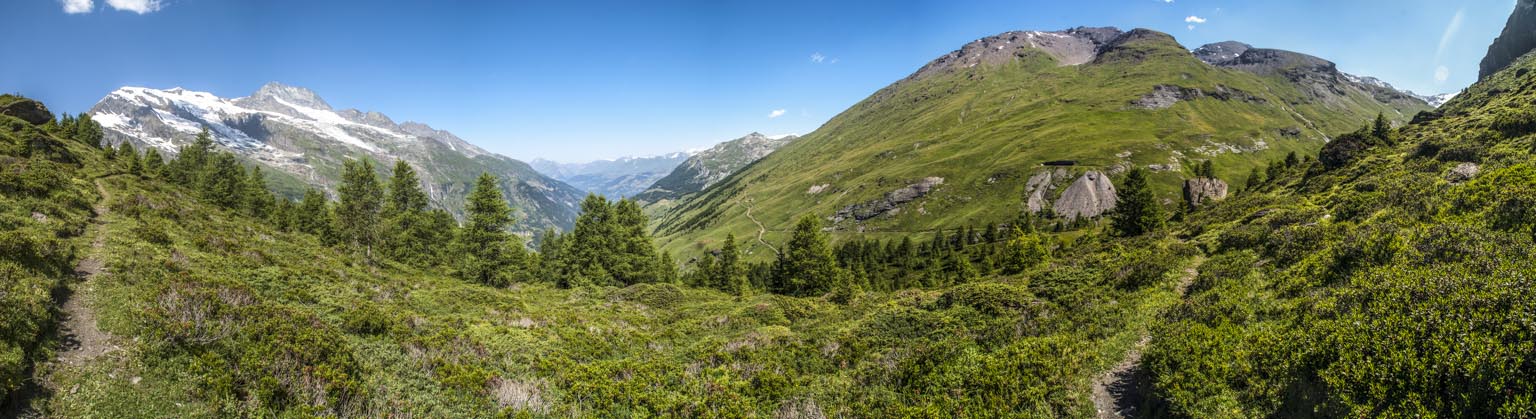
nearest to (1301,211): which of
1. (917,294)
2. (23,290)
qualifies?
(917,294)

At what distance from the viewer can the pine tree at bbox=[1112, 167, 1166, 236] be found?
65.8 metres

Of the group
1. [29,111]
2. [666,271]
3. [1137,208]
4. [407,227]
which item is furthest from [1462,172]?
[29,111]

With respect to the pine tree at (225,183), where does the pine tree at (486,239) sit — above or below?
below

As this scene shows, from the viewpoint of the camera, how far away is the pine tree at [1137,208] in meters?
65.8

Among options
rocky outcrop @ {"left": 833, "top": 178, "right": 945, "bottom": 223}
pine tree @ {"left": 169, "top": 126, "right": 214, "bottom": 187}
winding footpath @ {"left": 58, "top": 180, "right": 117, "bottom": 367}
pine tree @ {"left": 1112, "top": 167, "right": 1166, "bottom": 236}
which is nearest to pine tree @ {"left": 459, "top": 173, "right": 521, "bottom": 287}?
winding footpath @ {"left": 58, "top": 180, "right": 117, "bottom": 367}

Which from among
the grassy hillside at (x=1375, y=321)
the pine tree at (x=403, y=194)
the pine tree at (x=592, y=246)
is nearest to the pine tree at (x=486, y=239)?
the pine tree at (x=592, y=246)

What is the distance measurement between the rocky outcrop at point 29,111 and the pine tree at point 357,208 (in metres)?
44.4

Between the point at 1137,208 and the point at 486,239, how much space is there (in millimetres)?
79358

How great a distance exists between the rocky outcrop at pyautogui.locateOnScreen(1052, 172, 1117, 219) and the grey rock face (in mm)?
117676

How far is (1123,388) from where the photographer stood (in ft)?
43.3

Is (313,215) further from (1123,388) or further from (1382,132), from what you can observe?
(1382,132)

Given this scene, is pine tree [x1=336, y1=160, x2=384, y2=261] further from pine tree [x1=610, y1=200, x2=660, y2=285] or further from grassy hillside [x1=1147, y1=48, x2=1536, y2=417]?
grassy hillside [x1=1147, y1=48, x2=1536, y2=417]

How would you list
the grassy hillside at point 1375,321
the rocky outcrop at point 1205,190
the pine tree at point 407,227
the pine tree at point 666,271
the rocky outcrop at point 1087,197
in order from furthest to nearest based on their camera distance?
the rocky outcrop at point 1087,197 → the rocky outcrop at point 1205,190 → the pine tree at point 666,271 → the pine tree at point 407,227 → the grassy hillside at point 1375,321

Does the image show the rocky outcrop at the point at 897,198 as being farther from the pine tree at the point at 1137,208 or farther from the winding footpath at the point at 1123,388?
the winding footpath at the point at 1123,388
